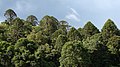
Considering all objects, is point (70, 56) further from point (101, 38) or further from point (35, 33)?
point (35, 33)

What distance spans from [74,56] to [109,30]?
1708 centimetres

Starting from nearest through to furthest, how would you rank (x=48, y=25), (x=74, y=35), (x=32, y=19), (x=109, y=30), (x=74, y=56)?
(x=74, y=56), (x=109, y=30), (x=74, y=35), (x=48, y=25), (x=32, y=19)

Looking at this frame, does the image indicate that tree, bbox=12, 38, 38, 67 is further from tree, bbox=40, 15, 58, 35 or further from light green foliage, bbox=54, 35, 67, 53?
tree, bbox=40, 15, 58, 35

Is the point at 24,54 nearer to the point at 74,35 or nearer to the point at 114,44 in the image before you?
the point at 74,35

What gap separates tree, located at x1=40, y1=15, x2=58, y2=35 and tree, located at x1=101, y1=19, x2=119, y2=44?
1538cm

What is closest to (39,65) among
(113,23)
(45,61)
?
(45,61)

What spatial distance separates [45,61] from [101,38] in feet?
50.6

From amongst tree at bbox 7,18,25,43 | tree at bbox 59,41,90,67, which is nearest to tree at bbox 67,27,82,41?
tree at bbox 7,18,25,43

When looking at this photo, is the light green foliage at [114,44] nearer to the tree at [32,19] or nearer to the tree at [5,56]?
the tree at [5,56]

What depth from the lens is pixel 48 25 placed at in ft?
286

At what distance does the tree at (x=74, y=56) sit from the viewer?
6166cm

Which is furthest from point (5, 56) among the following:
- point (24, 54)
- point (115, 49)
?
point (115, 49)

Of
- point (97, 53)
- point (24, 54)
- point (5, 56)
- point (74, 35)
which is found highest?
point (74, 35)

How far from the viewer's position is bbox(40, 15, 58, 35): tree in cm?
8639
